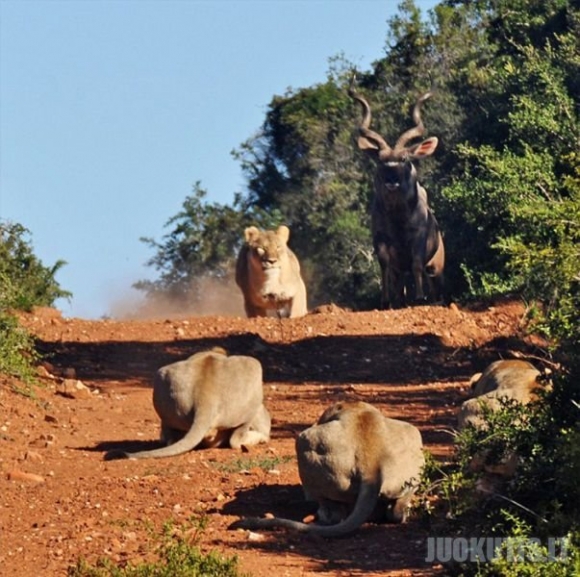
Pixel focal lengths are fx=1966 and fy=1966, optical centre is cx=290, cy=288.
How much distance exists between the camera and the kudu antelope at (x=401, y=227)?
24.4m

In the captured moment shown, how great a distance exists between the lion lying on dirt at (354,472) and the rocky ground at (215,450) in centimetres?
13

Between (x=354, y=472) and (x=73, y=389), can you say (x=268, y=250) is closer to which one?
(x=73, y=389)

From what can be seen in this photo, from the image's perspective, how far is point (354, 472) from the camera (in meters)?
11.9

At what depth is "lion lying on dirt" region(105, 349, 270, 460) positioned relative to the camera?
14.6 meters

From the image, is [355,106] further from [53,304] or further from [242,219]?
[53,304]

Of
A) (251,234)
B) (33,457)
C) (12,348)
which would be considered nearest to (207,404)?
(33,457)

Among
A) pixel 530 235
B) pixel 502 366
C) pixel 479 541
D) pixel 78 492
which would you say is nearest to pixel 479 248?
pixel 530 235

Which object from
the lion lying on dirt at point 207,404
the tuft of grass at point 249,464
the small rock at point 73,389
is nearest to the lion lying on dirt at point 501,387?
the tuft of grass at point 249,464

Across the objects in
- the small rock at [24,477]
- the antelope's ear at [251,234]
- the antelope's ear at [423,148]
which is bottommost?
the small rock at [24,477]

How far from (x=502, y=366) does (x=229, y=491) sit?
236cm

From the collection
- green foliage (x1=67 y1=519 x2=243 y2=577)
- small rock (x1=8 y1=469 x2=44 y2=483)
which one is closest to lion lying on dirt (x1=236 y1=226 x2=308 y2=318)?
small rock (x1=8 y1=469 x2=44 y2=483)

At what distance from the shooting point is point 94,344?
2077 centimetres

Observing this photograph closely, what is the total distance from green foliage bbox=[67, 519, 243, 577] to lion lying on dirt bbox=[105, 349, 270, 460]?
3.46 m

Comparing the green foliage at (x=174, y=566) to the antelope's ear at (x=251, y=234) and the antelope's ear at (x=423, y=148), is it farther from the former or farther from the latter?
the antelope's ear at (x=423, y=148)
